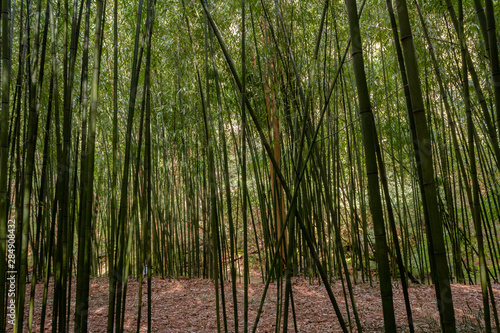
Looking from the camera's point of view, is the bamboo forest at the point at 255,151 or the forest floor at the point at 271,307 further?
the forest floor at the point at 271,307

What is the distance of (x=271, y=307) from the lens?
3.47m

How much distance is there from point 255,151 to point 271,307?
203 centimetres

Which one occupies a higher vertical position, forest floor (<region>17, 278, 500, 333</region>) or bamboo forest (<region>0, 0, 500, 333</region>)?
bamboo forest (<region>0, 0, 500, 333</region>)

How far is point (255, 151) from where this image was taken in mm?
2043

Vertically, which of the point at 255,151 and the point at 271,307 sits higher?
the point at 255,151

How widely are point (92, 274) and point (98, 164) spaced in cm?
166

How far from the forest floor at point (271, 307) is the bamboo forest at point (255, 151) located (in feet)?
0.09

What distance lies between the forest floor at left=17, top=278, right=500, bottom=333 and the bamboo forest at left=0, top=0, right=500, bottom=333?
0.03 metres

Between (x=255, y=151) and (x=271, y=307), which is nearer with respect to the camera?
(x=255, y=151)

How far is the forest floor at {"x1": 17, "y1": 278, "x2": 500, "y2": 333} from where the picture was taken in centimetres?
271

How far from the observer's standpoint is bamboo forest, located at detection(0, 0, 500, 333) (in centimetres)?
120

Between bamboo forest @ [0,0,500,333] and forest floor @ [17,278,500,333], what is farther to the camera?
forest floor @ [17,278,500,333]

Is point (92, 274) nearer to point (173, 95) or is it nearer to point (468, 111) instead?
point (173, 95)

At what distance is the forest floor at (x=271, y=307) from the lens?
2.71 m
